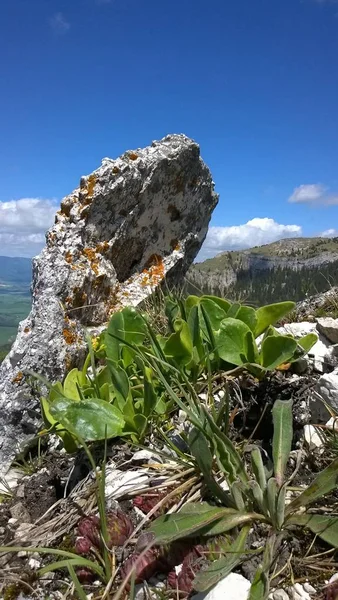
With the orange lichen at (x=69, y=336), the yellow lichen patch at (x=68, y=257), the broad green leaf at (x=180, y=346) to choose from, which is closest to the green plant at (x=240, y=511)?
the broad green leaf at (x=180, y=346)

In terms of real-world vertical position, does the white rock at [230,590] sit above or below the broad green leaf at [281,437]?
below

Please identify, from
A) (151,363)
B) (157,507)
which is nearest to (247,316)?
(151,363)

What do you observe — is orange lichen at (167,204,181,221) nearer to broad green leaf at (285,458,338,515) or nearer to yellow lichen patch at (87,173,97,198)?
yellow lichen patch at (87,173,97,198)

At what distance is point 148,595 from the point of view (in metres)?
1.89

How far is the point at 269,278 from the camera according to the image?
414ft

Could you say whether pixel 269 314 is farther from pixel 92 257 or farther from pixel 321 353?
pixel 92 257

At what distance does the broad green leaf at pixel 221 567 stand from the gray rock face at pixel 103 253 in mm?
2755

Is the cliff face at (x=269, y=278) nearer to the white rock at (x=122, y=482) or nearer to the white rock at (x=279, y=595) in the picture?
the white rock at (x=122, y=482)

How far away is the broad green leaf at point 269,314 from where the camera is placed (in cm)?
338

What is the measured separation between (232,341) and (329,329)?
116 cm

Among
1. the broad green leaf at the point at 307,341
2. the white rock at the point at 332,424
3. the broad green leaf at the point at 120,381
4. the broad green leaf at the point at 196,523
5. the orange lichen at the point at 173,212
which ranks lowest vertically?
the broad green leaf at the point at 196,523

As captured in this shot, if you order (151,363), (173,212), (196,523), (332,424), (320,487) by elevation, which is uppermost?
(173,212)

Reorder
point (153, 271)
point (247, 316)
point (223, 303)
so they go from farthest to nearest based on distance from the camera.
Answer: point (153, 271) → point (223, 303) → point (247, 316)

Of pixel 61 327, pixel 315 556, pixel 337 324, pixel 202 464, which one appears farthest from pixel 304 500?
pixel 61 327
